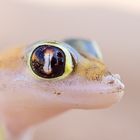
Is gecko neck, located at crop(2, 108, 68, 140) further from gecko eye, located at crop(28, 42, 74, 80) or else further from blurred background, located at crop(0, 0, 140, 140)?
blurred background, located at crop(0, 0, 140, 140)

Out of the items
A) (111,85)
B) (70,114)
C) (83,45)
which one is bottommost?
(111,85)

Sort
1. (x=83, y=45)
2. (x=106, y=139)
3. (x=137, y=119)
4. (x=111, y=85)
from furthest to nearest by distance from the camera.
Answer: (x=137, y=119)
(x=106, y=139)
(x=83, y=45)
(x=111, y=85)
